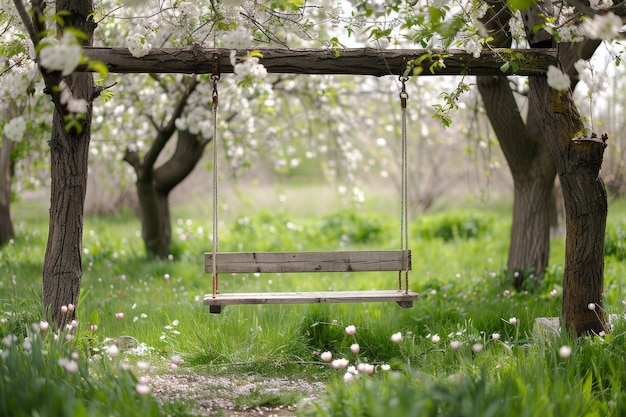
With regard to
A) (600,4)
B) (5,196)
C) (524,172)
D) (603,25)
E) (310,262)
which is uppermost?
(600,4)

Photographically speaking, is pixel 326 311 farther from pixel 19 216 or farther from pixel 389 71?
pixel 19 216

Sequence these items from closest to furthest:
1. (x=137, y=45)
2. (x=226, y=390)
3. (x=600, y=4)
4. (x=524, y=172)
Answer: (x=226, y=390) → (x=137, y=45) → (x=600, y=4) → (x=524, y=172)

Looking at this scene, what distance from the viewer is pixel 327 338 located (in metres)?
5.38

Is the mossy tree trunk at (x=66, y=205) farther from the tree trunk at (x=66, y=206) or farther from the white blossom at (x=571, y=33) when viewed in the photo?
the white blossom at (x=571, y=33)

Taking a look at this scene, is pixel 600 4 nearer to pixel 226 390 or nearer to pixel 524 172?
pixel 524 172

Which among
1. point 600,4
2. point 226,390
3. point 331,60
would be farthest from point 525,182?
point 226,390

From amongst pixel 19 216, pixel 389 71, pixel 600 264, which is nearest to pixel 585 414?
pixel 600 264

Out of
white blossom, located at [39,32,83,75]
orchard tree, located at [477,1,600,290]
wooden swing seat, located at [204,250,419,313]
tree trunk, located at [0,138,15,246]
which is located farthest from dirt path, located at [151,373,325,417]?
tree trunk, located at [0,138,15,246]

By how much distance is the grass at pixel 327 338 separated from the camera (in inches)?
129

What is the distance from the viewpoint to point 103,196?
542 inches

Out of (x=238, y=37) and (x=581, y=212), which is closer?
(x=238, y=37)

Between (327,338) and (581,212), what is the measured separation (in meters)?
1.97

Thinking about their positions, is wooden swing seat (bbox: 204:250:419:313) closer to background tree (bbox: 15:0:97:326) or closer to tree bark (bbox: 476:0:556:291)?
background tree (bbox: 15:0:97:326)

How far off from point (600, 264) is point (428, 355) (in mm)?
1234
